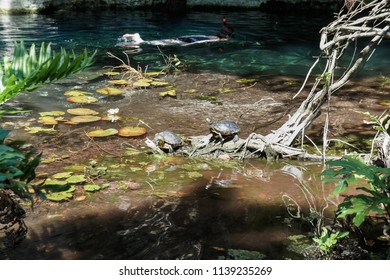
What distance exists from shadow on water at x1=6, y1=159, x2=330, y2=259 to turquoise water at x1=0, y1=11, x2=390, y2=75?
521 cm

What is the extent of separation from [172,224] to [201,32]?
10.7m

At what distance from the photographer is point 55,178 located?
4160 mm

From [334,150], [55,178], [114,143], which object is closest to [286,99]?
[334,150]

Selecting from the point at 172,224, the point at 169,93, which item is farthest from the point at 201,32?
the point at 172,224

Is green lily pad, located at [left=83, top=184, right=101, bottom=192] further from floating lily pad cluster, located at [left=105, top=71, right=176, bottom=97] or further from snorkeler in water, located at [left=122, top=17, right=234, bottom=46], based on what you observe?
snorkeler in water, located at [left=122, top=17, right=234, bottom=46]

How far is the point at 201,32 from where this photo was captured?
44.1 feet

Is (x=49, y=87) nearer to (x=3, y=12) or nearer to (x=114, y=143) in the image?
(x=114, y=143)

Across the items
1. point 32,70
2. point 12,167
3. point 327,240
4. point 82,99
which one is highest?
point 32,70

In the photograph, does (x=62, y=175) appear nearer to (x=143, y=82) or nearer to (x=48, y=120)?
(x=48, y=120)

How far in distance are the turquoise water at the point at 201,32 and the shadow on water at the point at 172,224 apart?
5209 millimetres

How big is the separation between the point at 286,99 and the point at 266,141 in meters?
2.48

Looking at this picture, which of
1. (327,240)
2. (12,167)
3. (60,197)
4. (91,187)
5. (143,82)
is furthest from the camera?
(143,82)

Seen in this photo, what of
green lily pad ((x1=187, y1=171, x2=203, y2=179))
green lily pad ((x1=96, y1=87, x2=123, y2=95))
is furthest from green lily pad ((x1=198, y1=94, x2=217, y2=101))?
green lily pad ((x1=187, y1=171, x2=203, y2=179))

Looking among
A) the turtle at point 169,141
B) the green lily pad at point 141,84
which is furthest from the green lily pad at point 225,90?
the turtle at point 169,141
